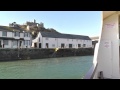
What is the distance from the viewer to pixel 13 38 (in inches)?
898

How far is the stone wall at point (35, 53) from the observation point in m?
20.4

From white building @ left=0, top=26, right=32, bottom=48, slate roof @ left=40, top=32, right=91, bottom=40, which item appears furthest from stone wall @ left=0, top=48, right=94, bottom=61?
slate roof @ left=40, top=32, right=91, bottom=40

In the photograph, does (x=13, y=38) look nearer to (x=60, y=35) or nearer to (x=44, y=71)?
(x=60, y=35)

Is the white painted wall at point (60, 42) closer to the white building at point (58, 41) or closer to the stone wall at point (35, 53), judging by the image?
the white building at point (58, 41)

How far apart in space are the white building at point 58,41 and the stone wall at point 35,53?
8.31ft

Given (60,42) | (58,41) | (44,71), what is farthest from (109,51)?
(60,42)

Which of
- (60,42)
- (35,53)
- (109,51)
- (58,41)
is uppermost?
(58,41)

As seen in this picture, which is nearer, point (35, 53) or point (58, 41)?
point (35, 53)

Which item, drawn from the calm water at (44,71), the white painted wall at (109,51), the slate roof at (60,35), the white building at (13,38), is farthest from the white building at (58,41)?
the white painted wall at (109,51)

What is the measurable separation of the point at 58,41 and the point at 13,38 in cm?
848
